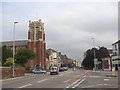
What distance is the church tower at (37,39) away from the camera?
138 m

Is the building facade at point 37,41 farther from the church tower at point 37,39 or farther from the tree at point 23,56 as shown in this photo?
the tree at point 23,56

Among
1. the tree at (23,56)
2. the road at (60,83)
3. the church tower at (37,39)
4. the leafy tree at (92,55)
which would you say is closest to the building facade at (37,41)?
the church tower at (37,39)

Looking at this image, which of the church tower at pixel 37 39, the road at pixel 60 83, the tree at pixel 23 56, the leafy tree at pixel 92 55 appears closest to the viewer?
the road at pixel 60 83

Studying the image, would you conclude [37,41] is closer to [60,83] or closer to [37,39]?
[37,39]

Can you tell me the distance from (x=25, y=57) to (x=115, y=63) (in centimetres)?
3345

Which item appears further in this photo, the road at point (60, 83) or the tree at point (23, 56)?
the tree at point (23, 56)

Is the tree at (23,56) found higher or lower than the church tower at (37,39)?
lower

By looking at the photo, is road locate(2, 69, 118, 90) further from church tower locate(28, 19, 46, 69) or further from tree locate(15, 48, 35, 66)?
church tower locate(28, 19, 46, 69)

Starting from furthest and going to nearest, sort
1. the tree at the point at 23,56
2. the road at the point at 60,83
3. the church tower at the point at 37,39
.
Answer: the church tower at the point at 37,39 → the tree at the point at 23,56 → the road at the point at 60,83

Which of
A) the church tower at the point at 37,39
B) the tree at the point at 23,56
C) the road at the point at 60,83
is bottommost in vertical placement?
the road at the point at 60,83

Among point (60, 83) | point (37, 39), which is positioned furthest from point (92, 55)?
point (60, 83)

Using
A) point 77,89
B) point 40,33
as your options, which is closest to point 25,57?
point 40,33

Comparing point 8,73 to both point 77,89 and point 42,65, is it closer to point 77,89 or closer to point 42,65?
point 77,89

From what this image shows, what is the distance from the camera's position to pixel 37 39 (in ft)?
461
